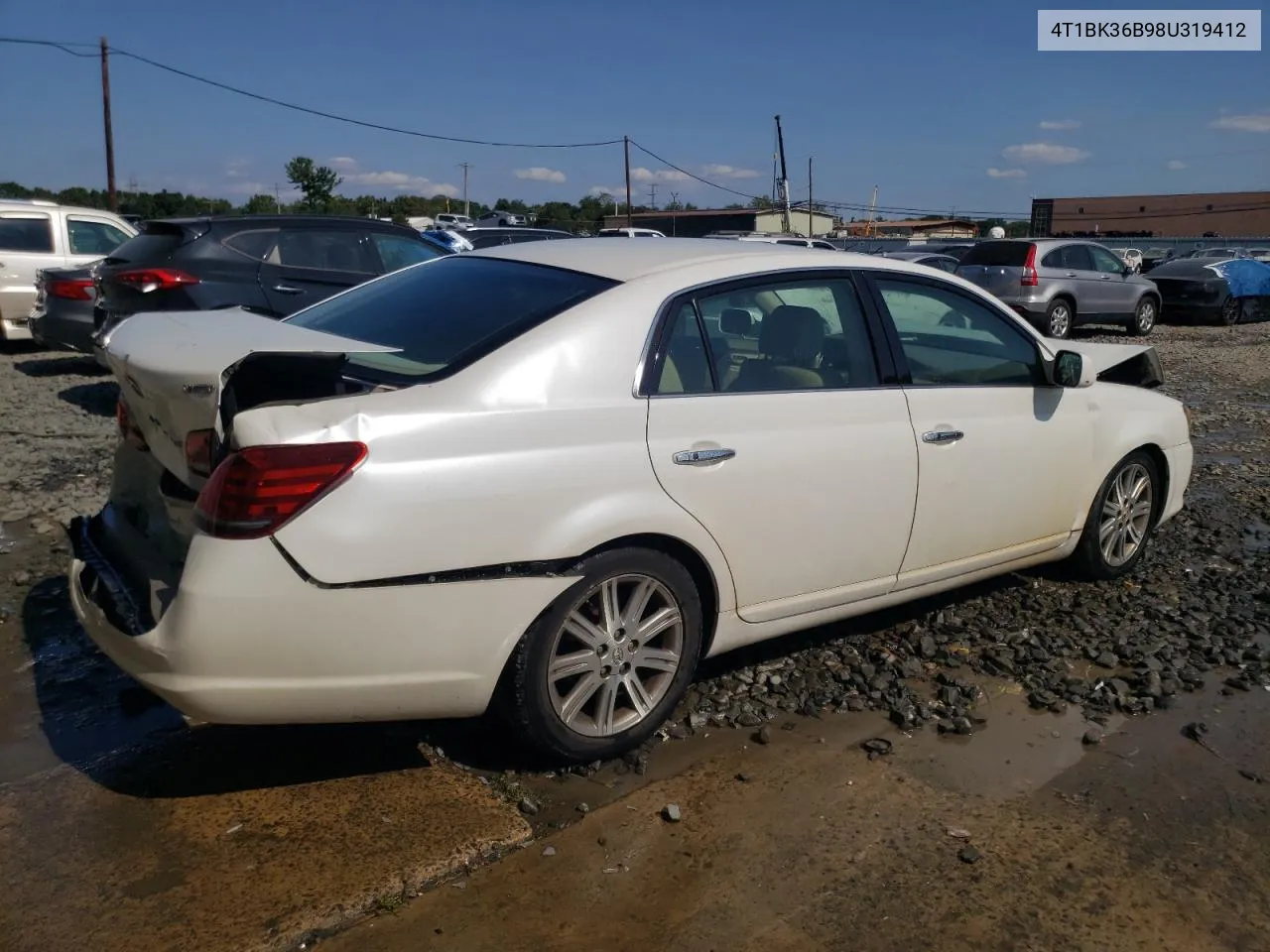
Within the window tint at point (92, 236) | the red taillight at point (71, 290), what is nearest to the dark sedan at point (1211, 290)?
the window tint at point (92, 236)

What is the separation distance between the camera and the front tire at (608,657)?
3186 mm

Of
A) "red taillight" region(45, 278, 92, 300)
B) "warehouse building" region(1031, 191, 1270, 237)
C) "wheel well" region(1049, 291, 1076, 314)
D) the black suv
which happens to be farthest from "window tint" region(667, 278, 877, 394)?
"warehouse building" region(1031, 191, 1270, 237)

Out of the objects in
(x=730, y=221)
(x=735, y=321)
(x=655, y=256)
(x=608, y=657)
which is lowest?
(x=608, y=657)

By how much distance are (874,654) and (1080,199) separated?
3101 inches

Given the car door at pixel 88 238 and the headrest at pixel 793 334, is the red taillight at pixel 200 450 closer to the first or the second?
the headrest at pixel 793 334

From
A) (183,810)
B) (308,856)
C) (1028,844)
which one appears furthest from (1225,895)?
(183,810)

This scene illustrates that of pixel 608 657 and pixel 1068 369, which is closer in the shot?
pixel 608 657

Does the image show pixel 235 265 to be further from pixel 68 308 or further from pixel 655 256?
pixel 655 256

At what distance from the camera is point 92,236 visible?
12.3 meters

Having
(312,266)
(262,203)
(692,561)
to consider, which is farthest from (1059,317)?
(262,203)

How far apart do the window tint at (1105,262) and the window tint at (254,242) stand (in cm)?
1408

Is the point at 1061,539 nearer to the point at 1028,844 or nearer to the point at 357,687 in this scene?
the point at 1028,844

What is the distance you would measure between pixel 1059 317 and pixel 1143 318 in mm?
2881

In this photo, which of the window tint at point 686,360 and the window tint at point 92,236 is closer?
the window tint at point 686,360
